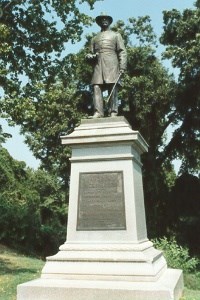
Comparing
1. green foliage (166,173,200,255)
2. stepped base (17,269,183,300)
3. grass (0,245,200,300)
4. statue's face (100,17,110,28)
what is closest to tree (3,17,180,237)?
green foliage (166,173,200,255)

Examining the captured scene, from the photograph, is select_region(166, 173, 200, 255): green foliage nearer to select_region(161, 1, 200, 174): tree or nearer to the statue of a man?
select_region(161, 1, 200, 174): tree

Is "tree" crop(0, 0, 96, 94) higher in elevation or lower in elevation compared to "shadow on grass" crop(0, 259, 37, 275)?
higher

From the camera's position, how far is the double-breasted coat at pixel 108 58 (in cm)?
880

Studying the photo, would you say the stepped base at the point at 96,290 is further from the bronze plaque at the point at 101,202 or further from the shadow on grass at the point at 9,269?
the shadow on grass at the point at 9,269

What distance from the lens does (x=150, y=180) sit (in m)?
23.1

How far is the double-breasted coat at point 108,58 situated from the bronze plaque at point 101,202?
203 cm

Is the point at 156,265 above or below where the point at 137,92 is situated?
below

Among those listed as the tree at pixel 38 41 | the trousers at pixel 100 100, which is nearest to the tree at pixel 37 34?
the tree at pixel 38 41

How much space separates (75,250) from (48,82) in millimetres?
9744

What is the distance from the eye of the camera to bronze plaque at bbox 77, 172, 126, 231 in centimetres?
771

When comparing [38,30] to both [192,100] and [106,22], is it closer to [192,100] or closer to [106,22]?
[106,22]

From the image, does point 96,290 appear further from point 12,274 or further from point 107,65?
point 12,274

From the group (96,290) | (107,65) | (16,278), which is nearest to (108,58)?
(107,65)

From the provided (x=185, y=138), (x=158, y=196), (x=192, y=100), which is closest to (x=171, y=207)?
(x=158, y=196)
